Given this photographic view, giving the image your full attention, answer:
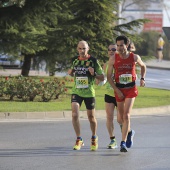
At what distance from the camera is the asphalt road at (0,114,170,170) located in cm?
990

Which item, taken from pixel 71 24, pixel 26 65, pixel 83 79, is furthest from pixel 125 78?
pixel 26 65

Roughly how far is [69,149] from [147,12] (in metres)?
70.5

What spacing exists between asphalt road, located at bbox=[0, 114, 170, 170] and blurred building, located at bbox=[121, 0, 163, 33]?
58.2 meters

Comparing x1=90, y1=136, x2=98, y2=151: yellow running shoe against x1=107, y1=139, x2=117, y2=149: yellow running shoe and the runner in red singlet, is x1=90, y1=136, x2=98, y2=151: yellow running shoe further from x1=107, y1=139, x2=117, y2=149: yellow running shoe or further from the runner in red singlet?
the runner in red singlet

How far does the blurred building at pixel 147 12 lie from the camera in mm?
74363

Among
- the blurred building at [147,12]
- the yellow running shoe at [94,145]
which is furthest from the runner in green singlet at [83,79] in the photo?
the blurred building at [147,12]

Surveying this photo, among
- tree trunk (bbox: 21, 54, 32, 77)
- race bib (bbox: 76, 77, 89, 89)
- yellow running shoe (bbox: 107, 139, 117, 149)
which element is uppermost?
race bib (bbox: 76, 77, 89, 89)

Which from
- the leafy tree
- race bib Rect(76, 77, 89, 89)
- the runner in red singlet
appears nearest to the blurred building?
the leafy tree

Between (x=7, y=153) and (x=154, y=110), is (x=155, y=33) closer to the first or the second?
(x=154, y=110)

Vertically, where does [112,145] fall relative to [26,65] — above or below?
above

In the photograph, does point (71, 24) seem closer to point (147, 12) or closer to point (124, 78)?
point (124, 78)

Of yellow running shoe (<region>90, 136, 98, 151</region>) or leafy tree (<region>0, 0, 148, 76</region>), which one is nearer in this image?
yellow running shoe (<region>90, 136, 98, 151</region>)

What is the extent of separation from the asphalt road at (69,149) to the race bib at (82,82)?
1.03m

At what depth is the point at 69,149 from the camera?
1155 centimetres
